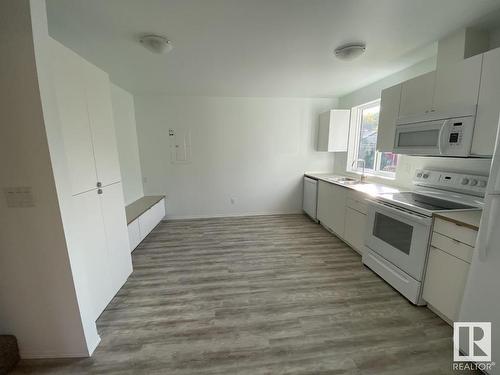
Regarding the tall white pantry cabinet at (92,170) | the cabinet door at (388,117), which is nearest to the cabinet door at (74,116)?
the tall white pantry cabinet at (92,170)

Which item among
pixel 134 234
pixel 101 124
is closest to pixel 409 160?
pixel 101 124

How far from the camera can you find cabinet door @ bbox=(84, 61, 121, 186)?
1741mm

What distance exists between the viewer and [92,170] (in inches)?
68.3

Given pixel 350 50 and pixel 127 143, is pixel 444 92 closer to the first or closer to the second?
pixel 350 50

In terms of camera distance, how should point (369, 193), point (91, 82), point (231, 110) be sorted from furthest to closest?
point (231, 110) < point (369, 193) < point (91, 82)

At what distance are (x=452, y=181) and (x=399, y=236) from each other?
2.62ft

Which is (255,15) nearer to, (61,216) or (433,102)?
(433,102)

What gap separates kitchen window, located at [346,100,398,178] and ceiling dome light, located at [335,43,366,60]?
1.48 meters

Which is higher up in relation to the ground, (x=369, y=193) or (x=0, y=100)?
(x=0, y=100)

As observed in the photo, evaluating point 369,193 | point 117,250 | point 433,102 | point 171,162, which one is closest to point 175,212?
point 171,162

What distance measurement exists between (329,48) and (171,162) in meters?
3.31

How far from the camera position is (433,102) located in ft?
6.41

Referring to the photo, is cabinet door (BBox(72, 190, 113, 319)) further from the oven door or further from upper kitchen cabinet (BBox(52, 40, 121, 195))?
the oven door

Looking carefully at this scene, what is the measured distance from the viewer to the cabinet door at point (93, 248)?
1.59 meters
